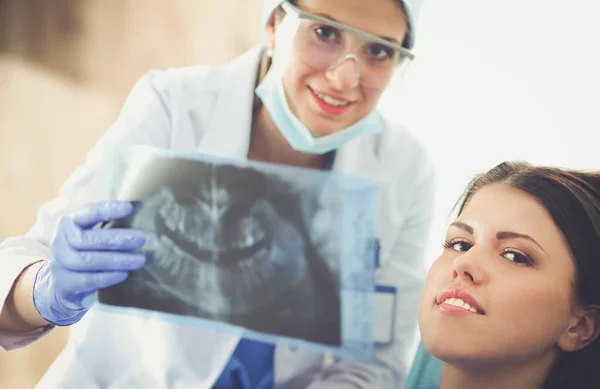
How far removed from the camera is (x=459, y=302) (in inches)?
25.5

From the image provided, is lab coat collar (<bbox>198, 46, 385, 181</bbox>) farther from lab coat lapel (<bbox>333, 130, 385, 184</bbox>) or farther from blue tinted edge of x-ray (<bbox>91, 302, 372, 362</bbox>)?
Answer: blue tinted edge of x-ray (<bbox>91, 302, 372, 362</bbox>)

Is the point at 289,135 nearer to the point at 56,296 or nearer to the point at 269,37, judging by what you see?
the point at 269,37

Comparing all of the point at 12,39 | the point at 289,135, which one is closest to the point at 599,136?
the point at 289,135

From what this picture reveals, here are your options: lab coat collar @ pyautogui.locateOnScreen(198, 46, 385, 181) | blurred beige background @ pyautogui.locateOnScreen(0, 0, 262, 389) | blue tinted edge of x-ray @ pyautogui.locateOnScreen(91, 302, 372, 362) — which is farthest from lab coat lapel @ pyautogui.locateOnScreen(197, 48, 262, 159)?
blue tinted edge of x-ray @ pyautogui.locateOnScreen(91, 302, 372, 362)

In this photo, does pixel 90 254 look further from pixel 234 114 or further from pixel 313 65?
pixel 313 65

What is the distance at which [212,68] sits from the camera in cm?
93

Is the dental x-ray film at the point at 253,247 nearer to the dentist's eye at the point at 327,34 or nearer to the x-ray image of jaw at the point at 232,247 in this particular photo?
the x-ray image of jaw at the point at 232,247

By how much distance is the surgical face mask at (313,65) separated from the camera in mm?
801

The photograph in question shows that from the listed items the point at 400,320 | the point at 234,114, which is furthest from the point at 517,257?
the point at 234,114

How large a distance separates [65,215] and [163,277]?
0.19m

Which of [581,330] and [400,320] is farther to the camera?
[400,320]

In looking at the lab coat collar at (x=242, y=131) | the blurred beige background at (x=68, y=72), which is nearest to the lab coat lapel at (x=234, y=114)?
the lab coat collar at (x=242, y=131)

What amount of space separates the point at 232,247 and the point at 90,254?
215 millimetres

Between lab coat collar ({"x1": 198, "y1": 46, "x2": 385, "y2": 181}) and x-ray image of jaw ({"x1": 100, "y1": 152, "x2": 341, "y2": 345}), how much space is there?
0.07m
